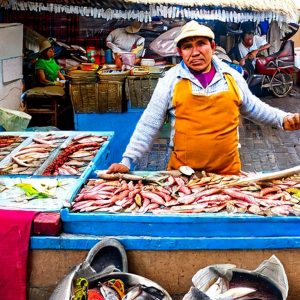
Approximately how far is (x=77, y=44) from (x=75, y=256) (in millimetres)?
9499

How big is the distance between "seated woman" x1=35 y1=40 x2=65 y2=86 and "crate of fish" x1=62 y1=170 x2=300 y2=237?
6713mm

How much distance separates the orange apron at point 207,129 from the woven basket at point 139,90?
4.16m

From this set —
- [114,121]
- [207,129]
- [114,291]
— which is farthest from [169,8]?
[114,291]

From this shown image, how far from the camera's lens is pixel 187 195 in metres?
3.69

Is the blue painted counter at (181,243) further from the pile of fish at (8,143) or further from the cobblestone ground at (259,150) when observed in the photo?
the cobblestone ground at (259,150)

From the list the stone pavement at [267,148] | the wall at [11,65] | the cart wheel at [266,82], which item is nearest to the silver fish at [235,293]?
the stone pavement at [267,148]

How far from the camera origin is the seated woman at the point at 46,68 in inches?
405

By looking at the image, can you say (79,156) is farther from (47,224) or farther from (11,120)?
(11,120)

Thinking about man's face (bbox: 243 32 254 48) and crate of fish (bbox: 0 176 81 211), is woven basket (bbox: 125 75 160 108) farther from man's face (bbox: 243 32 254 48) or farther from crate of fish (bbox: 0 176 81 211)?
man's face (bbox: 243 32 254 48)

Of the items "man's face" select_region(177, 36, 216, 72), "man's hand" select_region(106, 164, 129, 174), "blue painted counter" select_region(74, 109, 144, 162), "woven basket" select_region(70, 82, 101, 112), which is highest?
"man's face" select_region(177, 36, 216, 72)

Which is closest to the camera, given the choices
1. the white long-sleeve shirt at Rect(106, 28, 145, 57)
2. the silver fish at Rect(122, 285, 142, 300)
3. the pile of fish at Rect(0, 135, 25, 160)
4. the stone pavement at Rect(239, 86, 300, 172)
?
the silver fish at Rect(122, 285, 142, 300)

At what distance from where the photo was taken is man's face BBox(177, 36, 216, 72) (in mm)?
4109

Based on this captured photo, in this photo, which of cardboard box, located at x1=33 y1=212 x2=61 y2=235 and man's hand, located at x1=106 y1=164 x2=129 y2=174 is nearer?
cardboard box, located at x1=33 y1=212 x2=61 y2=235

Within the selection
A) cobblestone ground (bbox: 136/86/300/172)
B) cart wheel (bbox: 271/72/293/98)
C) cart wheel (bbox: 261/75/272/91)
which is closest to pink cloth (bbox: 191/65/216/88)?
cobblestone ground (bbox: 136/86/300/172)
